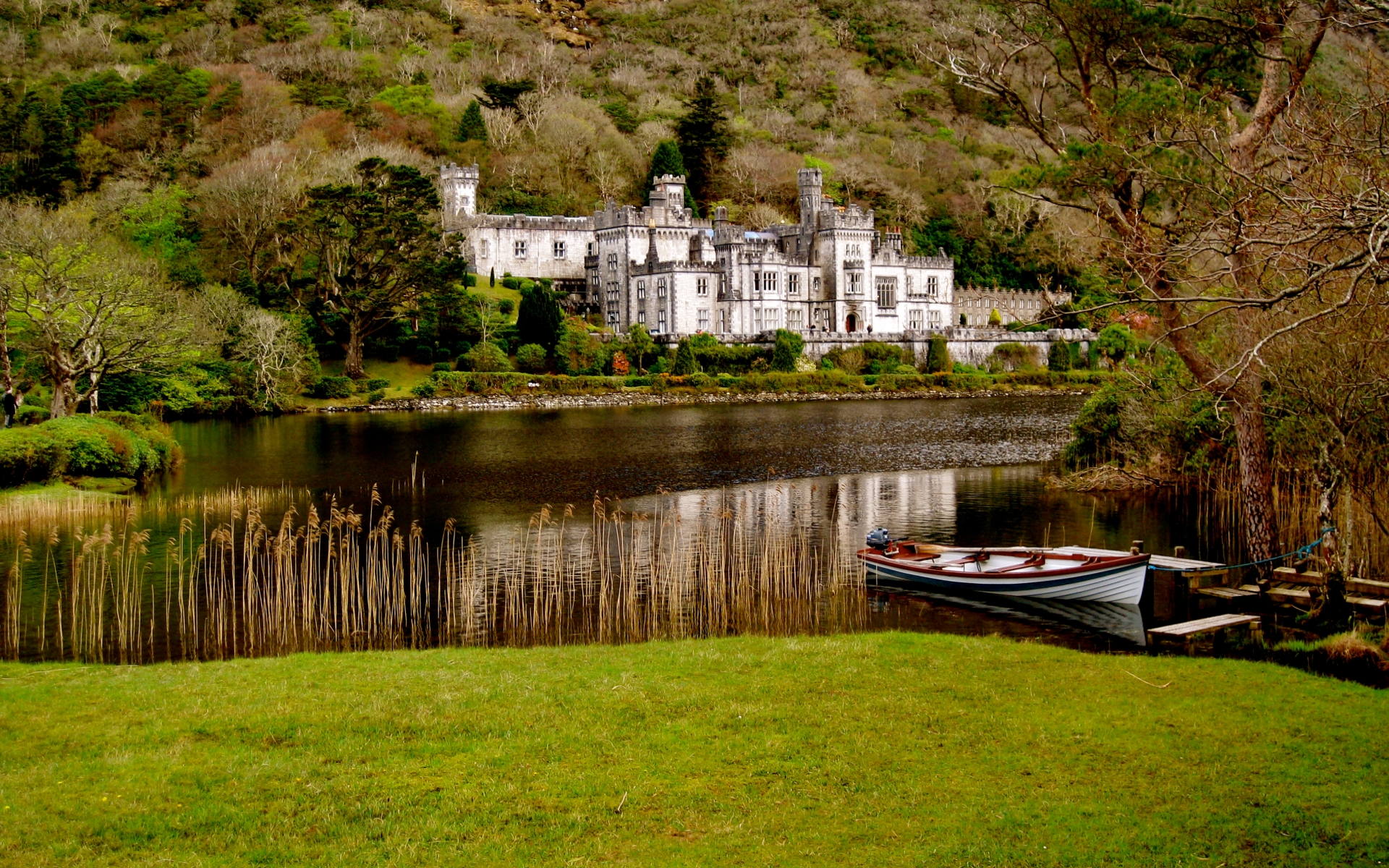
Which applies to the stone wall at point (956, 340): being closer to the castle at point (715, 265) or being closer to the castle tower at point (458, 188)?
the castle at point (715, 265)

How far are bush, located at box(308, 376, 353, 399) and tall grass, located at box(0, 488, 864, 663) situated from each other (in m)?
40.2

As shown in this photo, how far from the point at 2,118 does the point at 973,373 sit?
8405 cm

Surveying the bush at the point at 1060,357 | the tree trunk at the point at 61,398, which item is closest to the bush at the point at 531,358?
the tree trunk at the point at 61,398

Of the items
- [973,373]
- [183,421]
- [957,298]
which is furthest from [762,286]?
[183,421]

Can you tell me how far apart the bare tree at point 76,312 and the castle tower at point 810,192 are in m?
63.8

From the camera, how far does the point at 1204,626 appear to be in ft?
54.3

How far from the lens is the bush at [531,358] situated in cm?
7381

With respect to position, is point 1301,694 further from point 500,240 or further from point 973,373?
point 500,240

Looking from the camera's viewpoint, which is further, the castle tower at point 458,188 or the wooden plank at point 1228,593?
the castle tower at point 458,188

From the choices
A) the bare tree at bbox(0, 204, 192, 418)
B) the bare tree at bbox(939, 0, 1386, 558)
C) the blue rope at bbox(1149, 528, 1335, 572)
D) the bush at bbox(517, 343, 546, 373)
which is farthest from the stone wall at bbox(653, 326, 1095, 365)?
the blue rope at bbox(1149, 528, 1335, 572)

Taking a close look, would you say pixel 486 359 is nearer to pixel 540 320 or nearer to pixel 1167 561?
pixel 540 320

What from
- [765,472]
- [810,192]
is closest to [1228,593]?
[765,472]

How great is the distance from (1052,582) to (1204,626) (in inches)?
129

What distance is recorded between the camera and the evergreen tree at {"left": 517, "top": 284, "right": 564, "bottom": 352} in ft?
249
